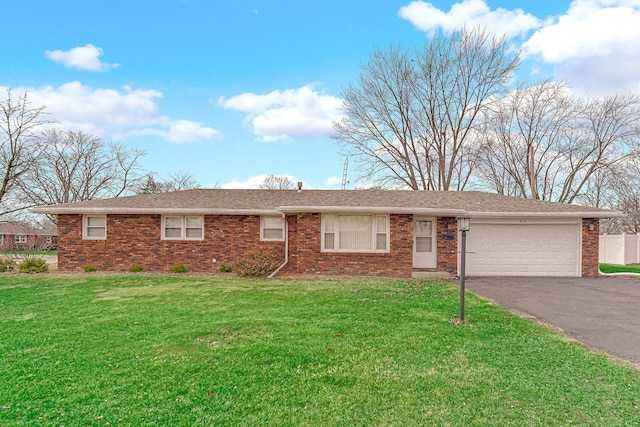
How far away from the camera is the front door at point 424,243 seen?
13.1 metres

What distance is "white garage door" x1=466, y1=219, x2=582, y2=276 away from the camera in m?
13.1

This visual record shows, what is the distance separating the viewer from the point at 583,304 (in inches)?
318

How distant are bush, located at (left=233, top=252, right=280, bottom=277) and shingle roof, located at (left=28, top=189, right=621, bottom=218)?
1730 mm

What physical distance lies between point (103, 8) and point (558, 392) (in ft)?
54.7

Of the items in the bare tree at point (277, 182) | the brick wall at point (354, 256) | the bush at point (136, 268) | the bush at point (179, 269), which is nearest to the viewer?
the brick wall at point (354, 256)

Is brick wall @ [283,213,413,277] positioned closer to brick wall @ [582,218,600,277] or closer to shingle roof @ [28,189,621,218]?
shingle roof @ [28,189,621,218]

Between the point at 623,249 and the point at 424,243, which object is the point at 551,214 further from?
the point at 623,249

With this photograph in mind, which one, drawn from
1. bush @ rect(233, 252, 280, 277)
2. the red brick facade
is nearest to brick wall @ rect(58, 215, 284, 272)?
the red brick facade

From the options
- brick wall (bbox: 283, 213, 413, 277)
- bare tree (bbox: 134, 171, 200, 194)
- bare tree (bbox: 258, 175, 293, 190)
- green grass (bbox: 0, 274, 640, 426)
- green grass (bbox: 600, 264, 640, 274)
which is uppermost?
bare tree (bbox: 258, 175, 293, 190)

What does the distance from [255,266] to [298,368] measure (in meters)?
7.76

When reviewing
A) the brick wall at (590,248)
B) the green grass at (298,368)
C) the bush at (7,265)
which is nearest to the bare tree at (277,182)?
the bush at (7,265)

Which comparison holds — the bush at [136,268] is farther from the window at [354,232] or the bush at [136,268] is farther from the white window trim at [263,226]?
the window at [354,232]

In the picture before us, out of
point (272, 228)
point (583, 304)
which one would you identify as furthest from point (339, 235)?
point (583, 304)

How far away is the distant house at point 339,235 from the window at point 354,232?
0.11 ft
